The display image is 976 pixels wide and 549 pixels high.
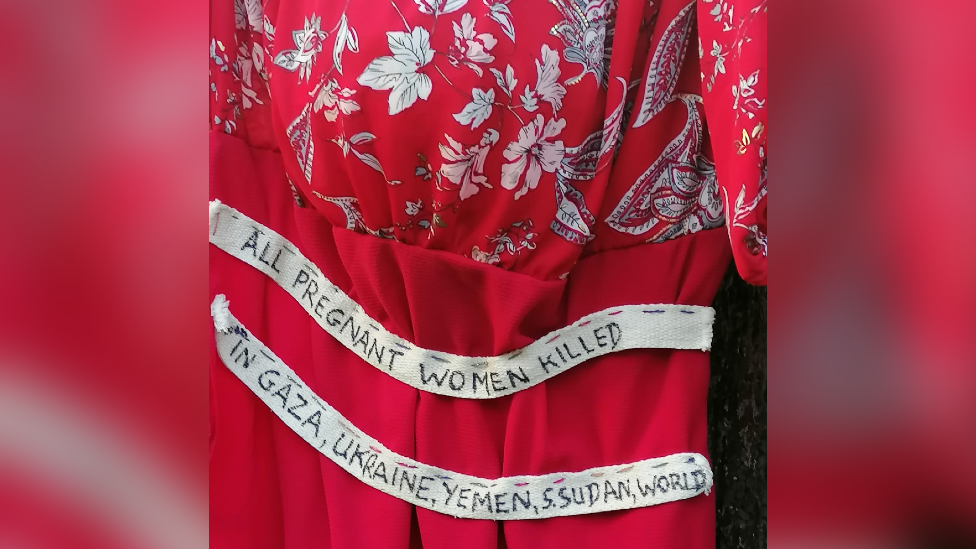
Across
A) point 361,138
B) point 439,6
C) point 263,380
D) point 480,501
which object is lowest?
point 480,501

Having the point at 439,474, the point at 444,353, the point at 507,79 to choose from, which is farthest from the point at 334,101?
the point at 439,474

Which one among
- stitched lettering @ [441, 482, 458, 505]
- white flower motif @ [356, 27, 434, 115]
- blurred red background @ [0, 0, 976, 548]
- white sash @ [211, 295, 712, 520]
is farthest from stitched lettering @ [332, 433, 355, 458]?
Answer: blurred red background @ [0, 0, 976, 548]

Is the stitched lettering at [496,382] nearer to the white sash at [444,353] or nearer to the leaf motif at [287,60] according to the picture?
the white sash at [444,353]

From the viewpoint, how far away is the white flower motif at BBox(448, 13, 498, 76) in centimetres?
54

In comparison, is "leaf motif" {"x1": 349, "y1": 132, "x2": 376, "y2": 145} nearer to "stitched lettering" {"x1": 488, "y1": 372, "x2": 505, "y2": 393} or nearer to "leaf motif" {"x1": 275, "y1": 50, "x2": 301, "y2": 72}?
"leaf motif" {"x1": 275, "y1": 50, "x2": 301, "y2": 72}

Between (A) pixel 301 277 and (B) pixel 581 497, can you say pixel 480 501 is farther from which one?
(A) pixel 301 277

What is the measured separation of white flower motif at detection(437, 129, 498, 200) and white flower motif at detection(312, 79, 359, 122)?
79mm

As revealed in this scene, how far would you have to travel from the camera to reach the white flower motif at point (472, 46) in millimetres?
543

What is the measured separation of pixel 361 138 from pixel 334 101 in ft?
0.12

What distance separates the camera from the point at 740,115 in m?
0.47

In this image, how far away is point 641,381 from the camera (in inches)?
25.2
